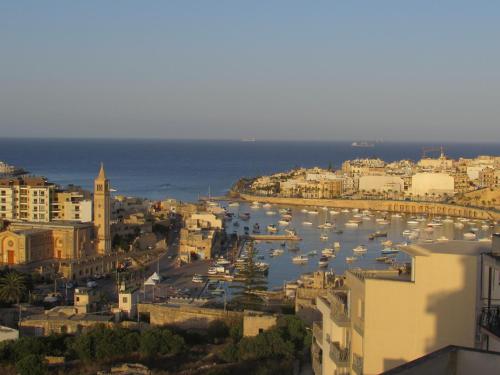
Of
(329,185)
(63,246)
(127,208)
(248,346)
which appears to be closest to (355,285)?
(248,346)

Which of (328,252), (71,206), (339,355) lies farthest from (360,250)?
(339,355)

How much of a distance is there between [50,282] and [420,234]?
16905 millimetres

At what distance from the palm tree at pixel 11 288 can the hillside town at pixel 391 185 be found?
29.5 m

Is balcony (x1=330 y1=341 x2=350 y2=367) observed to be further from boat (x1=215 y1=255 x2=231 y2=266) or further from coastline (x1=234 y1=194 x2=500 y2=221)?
coastline (x1=234 y1=194 x2=500 y2=221)

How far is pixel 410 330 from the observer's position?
380cm

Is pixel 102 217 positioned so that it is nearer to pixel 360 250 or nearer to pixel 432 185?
pixel 360 250

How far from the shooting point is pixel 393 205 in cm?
4081

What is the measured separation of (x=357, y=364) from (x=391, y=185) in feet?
138

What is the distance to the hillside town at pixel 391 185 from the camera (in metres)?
43.2

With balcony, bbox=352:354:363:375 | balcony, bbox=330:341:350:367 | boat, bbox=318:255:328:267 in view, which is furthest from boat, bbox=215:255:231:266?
balcony, bbox=352:354:363:375

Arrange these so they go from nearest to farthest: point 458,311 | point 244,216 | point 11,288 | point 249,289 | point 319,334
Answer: point 458,311 → point 319,334 → point 11,288 → point 249,289 → point 244,216

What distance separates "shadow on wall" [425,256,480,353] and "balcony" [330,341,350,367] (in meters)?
0.73

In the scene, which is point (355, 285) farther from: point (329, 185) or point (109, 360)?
point (329, 185)

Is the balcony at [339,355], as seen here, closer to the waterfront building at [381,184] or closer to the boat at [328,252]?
the boat at [328,252]
